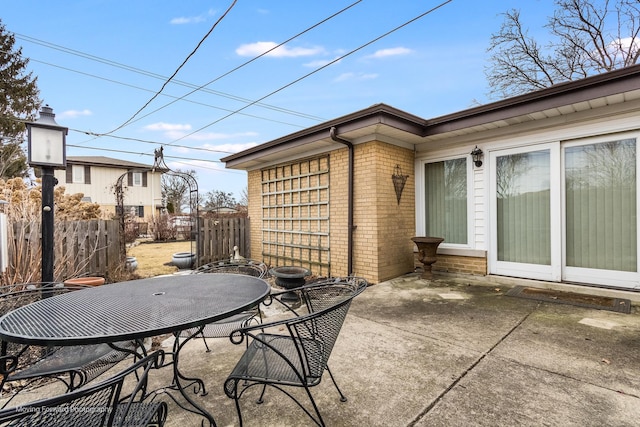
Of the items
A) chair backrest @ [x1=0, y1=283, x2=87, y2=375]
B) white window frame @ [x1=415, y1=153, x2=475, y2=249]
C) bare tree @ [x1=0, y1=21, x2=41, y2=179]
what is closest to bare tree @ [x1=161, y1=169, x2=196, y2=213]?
bare tree @ [x1=0, y1=21, x2=41, y2=179]

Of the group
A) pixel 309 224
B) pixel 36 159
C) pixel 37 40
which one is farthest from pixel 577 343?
pixel 37 40

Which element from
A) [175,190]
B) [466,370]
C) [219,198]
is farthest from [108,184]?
[466,370]

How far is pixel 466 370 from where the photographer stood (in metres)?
2.28

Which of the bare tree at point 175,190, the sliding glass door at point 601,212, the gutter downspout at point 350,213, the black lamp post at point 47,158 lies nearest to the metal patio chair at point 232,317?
the black lamp post at point 47,158

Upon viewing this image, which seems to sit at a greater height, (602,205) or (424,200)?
(424,200)

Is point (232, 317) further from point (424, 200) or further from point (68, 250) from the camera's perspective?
point (424, 200)

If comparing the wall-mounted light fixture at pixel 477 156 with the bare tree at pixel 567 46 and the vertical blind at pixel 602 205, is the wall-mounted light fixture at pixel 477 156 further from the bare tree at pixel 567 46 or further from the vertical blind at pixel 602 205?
the bare tree at pixel 567 46

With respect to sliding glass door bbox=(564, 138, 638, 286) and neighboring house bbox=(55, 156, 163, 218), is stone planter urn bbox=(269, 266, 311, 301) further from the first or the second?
neighboring house bbox=(55, 156, 163, 218)

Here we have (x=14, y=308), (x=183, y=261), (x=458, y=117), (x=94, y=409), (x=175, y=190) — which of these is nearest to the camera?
(x=94, y=409)

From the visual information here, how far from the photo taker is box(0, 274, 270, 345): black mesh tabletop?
134 cm

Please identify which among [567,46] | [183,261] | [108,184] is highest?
[567,46]

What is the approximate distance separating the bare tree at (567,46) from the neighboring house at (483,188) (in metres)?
9.34

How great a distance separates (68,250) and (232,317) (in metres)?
4.16

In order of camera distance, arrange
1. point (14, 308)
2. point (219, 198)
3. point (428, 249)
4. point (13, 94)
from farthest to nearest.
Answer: point (219, 198)
point (13, 94)
point (428, 249)
point (14, 308)
